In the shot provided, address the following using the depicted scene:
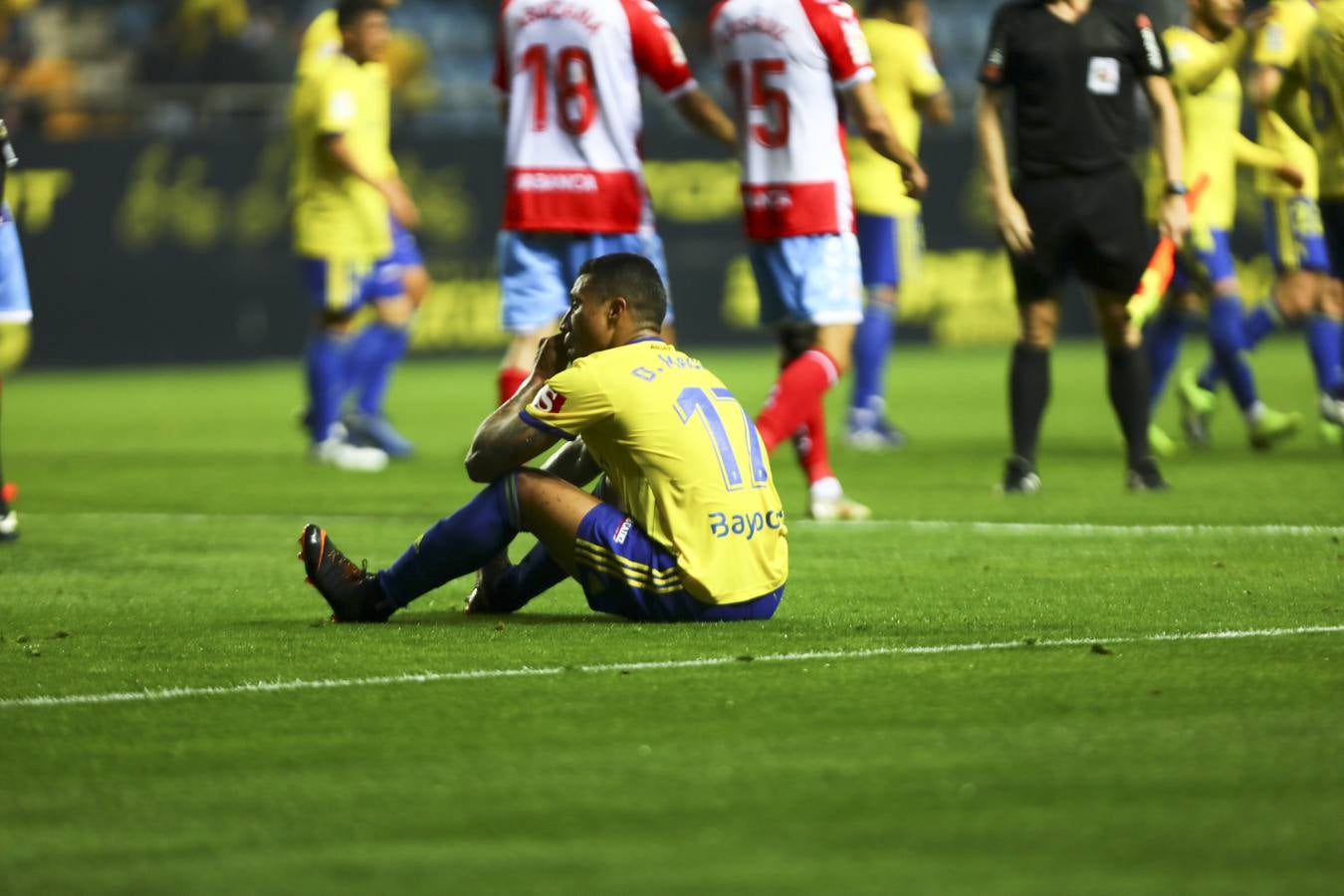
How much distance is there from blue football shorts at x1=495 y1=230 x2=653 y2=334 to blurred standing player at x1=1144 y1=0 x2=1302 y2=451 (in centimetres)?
330

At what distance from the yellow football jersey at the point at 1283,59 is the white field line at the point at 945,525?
2.69 m

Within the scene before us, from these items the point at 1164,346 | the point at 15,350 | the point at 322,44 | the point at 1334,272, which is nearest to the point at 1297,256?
the point at 1164,346

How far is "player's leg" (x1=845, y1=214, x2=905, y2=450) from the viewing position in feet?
39.1

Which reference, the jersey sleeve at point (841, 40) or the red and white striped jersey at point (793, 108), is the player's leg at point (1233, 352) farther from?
the jersey sleeve at point (841, 40)

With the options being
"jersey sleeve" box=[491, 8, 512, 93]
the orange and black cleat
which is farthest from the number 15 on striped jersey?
"jersey sleeve" box=[491, 8, 512, 93]

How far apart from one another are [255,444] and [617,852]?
32.3ft

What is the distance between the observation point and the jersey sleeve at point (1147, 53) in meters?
8.80

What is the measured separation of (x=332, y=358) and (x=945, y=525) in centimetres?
451

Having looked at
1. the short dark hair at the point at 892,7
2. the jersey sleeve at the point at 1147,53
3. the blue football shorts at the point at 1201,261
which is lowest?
the blue football shorts at the point at 1201,261

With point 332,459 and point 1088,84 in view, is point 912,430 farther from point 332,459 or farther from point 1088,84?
point 1088,84

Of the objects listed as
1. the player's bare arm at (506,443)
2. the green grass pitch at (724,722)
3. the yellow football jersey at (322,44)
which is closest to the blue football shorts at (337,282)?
the yellow football jersey at (322,44)

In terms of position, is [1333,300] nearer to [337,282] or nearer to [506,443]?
[337,282]

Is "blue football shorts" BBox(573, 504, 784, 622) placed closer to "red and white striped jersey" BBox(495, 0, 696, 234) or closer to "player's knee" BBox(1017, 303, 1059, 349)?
"red and white striped jersey" BBox(495, 0, 696, 234)

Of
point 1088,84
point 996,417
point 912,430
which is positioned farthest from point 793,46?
point 996,417
